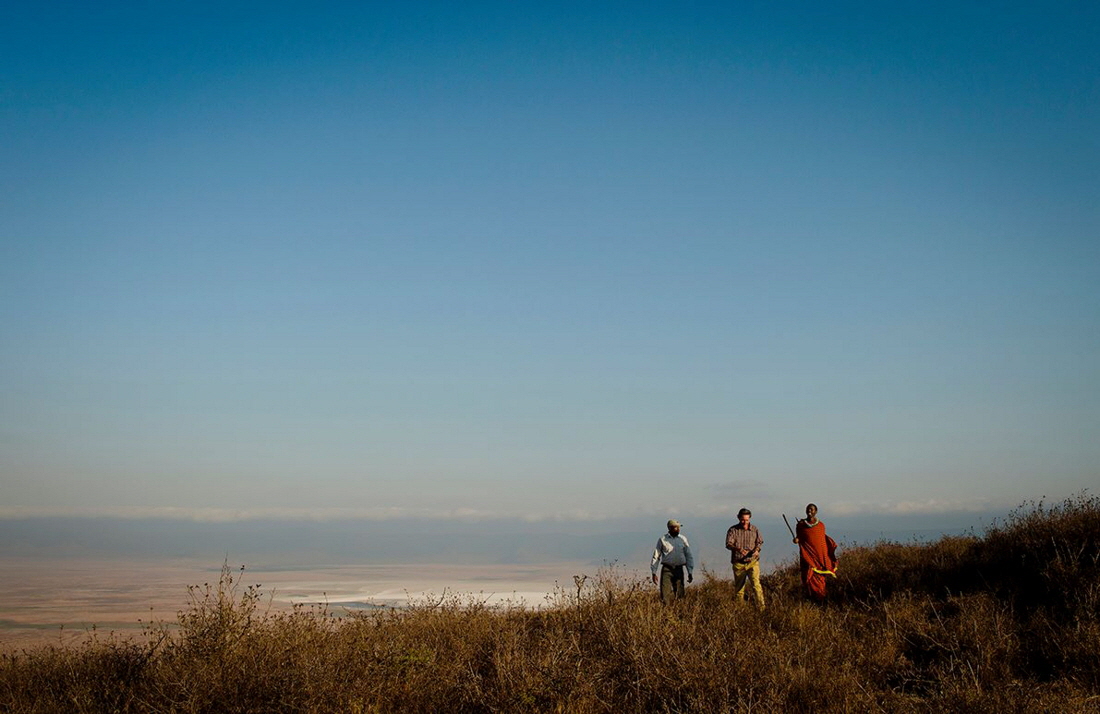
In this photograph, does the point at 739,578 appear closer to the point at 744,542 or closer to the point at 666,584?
the point at 744,542

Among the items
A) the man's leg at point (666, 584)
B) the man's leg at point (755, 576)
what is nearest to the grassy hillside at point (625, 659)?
the man's leg at point (755, 576)

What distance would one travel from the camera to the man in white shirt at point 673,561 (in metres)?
16.1

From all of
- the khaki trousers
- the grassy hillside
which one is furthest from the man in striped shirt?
the grassy hillside

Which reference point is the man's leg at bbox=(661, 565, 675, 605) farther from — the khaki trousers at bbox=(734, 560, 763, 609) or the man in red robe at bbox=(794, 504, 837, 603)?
the man in red robe at bbox=(794, 504, 837, 603)

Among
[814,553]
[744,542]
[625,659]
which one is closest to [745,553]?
[744,542]

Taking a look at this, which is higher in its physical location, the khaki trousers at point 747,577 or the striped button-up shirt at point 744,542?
the striped button-up shirt at point 744,542

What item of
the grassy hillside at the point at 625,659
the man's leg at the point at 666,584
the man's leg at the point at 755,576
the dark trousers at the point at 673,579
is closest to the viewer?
the grassy hillside at the point at 625,659

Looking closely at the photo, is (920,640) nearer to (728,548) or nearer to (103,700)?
(728,548)

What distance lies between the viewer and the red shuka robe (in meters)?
15.2

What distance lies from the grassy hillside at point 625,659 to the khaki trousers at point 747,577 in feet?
3.05

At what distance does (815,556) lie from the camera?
15172 mm

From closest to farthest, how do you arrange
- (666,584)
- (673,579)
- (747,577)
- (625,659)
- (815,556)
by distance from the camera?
1. (625,659)
2. (815,556)
3. (747,577)
4. (666,584)
5. (673,579)

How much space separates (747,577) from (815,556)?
137 centimetres

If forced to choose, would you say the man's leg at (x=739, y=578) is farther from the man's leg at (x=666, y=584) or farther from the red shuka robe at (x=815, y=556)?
the man's leg at (x=666, y=584)
